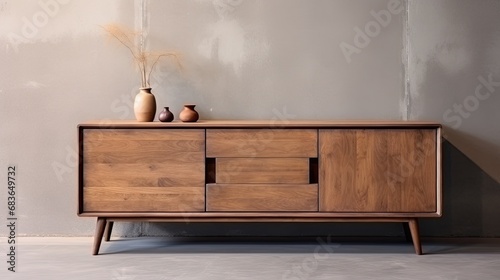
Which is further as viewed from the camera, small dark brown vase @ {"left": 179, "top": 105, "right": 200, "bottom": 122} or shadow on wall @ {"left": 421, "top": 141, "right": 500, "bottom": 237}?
shadow on wall @ {"left": 421, "top": 141, "right": 500, "bottom": 237}

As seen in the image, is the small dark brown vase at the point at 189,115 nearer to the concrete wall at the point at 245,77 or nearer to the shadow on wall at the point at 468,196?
the concrete wall at the point at 245,77

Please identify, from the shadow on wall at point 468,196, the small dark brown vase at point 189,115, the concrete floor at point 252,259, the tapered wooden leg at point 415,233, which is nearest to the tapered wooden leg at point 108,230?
the concrete floor at point 252,259

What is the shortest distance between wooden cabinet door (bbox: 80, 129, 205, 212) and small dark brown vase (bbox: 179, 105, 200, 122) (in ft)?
0.39

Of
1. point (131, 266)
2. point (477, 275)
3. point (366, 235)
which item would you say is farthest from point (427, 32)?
point (131, 266)

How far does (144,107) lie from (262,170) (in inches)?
28.7

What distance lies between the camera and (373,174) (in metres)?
4.18

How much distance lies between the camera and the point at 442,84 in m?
4.63

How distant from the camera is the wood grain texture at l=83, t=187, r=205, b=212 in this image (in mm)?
4188

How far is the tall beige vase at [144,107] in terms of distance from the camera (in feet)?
14.3

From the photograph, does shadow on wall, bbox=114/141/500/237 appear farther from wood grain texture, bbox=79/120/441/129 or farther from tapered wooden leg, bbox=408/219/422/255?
wood grain texture, bbox=79/120/441/129

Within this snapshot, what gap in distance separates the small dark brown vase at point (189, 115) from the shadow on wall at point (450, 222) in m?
0.70

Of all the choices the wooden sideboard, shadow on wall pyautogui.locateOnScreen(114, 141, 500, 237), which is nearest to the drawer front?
the wooden sideboard

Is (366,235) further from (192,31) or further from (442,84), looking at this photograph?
(192,31)

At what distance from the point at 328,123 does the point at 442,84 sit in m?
0.85
